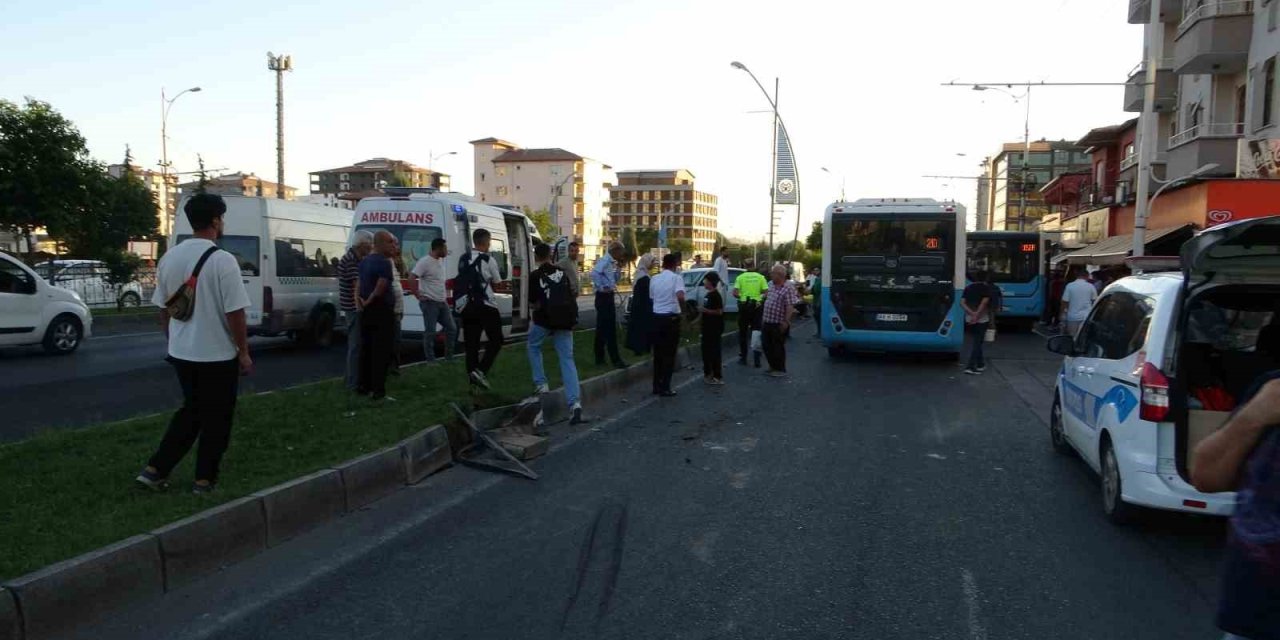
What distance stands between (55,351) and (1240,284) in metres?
16.3

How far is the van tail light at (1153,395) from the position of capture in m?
5.41

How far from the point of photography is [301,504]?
224 inches

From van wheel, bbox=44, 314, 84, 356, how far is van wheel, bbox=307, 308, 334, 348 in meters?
3.66

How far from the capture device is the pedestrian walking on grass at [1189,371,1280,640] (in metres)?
2.20

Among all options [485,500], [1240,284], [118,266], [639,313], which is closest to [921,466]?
[1240,284]

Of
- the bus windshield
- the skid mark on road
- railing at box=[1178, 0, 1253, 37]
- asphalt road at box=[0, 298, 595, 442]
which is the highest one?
railing at box=[1178, 0, 1253, 37]

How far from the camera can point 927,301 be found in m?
15.9

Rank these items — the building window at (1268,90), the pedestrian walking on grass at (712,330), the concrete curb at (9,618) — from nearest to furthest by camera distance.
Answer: the concrete curb at (9,618)
the pedestrian walking on grass at (712,330)
the building window at (1268,90)

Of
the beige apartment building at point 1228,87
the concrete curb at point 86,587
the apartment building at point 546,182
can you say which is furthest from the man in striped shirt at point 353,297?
the apartment building at point 546,182

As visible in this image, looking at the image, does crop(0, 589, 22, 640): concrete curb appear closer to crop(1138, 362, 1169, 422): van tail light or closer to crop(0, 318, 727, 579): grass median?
crop(0, 318, 727, 579): grass median

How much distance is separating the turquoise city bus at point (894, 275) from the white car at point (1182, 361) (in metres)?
9.17

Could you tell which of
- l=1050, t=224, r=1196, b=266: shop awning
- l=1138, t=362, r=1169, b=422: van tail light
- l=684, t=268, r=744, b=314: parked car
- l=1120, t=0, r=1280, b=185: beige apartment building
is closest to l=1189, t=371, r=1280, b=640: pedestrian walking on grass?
l=1138, t=362, r=1169, b=422: van tail light

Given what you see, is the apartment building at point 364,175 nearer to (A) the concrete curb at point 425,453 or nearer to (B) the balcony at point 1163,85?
(B) the balcony at point 1163,85

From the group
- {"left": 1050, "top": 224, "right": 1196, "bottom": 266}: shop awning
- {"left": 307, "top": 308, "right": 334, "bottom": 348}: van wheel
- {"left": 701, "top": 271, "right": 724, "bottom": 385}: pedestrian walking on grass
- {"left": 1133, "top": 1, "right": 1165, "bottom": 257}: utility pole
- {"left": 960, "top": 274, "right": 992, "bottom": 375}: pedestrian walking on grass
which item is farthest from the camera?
{"left": 1050, "top": 224, "right": 1196, "bottom": 266}: shop awning
